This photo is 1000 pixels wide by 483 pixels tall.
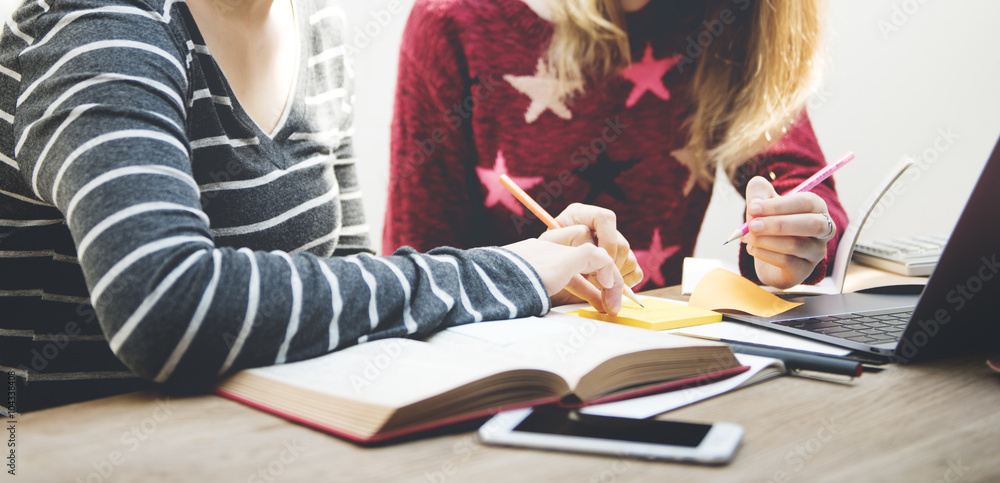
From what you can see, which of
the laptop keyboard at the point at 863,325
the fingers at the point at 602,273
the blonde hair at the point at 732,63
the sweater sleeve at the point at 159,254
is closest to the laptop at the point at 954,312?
the laptop keyboard at the point at 863,325

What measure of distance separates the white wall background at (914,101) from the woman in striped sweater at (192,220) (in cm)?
91

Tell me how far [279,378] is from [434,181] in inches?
28.1

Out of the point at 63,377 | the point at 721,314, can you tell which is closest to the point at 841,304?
the point at 721,314

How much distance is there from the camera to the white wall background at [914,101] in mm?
1774

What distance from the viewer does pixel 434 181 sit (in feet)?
3.76

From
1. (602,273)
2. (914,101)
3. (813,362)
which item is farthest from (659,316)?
(914,101)

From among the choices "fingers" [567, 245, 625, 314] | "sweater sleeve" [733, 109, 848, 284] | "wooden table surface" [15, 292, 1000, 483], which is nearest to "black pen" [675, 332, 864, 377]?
"wooden table surface" [15, 292, 1000, 483]

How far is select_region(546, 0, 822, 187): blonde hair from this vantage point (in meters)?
1.10

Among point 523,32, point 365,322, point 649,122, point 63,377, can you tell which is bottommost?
point 63,377

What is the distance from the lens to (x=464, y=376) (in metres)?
0.43

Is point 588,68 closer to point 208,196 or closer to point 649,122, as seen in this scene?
point 649,122

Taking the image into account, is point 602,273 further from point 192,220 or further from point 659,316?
point 192,220

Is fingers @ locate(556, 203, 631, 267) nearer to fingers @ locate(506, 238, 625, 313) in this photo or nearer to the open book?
fingers @ locate(506, 238, 625, 313)

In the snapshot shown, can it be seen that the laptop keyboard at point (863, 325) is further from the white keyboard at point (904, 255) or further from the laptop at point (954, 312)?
the white keyboard at point (904, 255)
